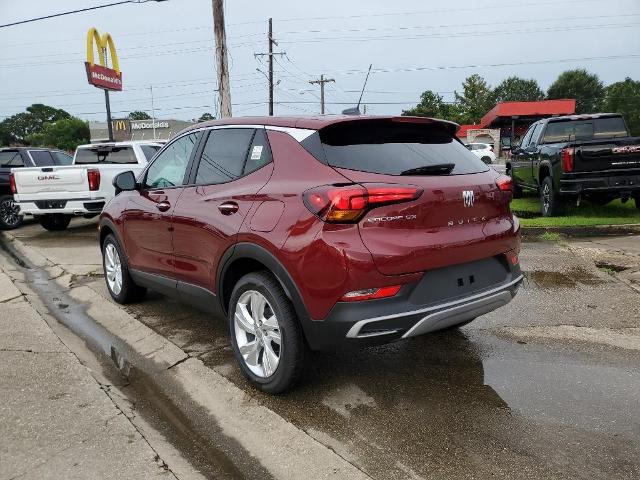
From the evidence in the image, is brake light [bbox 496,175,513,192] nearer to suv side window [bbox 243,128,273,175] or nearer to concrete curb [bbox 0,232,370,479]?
suv side window [bbox 243,128,273,175]

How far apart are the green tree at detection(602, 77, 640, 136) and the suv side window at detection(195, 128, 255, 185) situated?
Result: 9005cm

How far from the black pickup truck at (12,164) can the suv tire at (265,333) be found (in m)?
9.52

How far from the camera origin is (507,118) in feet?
146

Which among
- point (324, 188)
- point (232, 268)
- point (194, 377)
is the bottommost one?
point (194, 377)

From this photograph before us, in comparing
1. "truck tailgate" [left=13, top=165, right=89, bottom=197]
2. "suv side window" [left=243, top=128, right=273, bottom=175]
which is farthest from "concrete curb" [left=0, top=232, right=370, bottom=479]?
"truck tailgate" [left=13, top=165, right=89, bottom=197]

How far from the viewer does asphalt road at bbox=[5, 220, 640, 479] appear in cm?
257

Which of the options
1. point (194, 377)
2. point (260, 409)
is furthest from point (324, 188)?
point (194, 377)

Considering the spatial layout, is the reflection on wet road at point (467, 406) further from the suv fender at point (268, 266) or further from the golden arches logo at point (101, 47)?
the golden arches logo at point (101, 47)

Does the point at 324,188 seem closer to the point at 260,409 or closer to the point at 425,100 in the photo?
the point at 260,409

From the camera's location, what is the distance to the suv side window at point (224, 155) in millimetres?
3508

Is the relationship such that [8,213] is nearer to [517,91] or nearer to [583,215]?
[583,215]

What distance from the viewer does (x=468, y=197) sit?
3119mm

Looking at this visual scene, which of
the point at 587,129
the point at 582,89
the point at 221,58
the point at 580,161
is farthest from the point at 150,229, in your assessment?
the point at 582,89

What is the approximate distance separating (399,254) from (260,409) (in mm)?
1253
